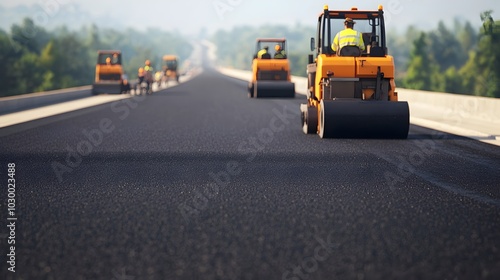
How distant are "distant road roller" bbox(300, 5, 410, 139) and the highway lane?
0.35 meters

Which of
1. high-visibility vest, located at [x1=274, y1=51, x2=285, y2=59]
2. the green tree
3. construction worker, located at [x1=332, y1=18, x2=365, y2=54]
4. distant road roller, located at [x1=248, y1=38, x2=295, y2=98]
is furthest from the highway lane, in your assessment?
the green tree

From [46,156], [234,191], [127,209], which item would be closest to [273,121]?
[46,156]

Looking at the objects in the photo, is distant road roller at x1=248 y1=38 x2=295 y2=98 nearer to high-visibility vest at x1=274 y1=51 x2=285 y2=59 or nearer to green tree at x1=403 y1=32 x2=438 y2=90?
high-visibility vest at x1=274 y1=51 x2=285 y2=59

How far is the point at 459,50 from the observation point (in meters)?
163

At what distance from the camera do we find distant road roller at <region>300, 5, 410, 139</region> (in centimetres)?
1211

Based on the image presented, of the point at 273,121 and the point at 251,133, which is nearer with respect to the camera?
the point at 251,133

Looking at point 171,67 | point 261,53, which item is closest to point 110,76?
point 261,53

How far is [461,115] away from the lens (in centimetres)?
1683

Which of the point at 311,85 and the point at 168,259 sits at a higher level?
the point at 311,85

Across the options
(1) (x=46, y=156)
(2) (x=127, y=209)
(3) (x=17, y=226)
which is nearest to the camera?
(3) (x=17, y=226)

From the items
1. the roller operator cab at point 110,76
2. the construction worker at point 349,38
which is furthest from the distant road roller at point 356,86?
the roller operator cab at point 110,76

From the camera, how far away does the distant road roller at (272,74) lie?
27.8m

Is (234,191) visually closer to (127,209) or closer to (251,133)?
(127,209)

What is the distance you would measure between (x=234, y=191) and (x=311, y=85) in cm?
688
